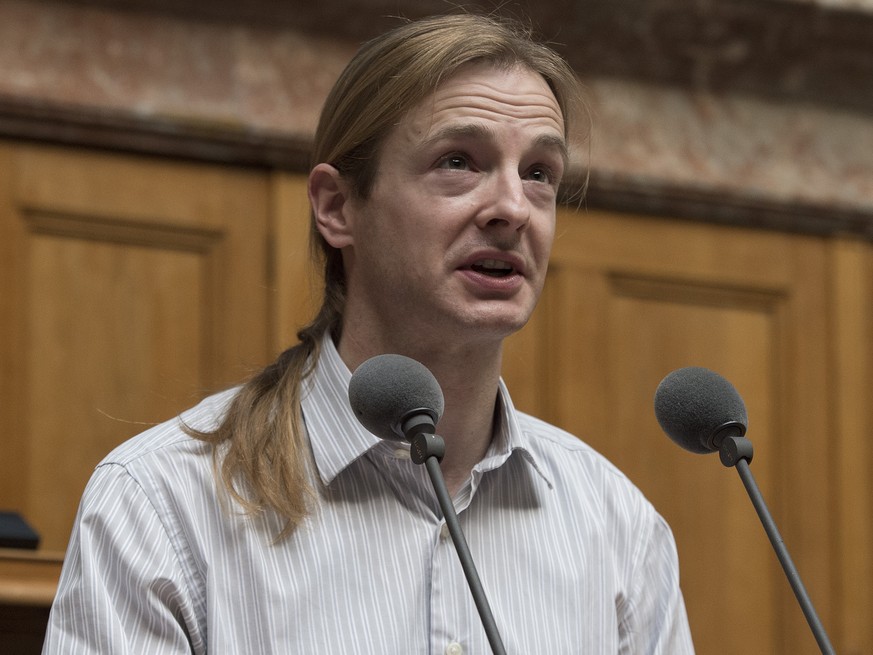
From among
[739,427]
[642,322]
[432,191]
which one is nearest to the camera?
[739,427]

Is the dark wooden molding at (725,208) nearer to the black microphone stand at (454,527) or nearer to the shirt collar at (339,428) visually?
the shirt collar at (339,428)

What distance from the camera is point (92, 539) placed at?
2.43 metres

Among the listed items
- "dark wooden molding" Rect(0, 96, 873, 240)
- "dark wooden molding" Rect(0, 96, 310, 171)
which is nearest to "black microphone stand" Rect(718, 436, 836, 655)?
"dark wooden molding" Rect(0, 96, 873, 240)

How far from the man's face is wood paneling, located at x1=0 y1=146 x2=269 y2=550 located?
1.36 meters

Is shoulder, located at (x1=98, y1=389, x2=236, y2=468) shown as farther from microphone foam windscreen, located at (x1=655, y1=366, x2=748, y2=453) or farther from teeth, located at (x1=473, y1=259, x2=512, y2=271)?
microphone foam windscreen, located at (x1=655, y1=366, x2=748, y2=453)

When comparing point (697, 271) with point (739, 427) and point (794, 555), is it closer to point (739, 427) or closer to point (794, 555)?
point (794, 555)

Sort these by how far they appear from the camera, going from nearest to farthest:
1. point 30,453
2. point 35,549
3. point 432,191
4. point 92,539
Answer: point 92,539 < point 432,191 < point 35,549 < point 30,453

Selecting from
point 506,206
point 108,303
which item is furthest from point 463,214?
point 108,303

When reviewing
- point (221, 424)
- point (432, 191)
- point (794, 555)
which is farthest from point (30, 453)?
point (794, 555)

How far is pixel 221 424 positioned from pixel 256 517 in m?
0.21

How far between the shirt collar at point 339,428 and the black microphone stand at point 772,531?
57cm

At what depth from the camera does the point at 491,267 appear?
261 cm

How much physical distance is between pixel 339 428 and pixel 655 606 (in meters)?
0.64

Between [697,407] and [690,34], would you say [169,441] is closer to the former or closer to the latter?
[697,407]
